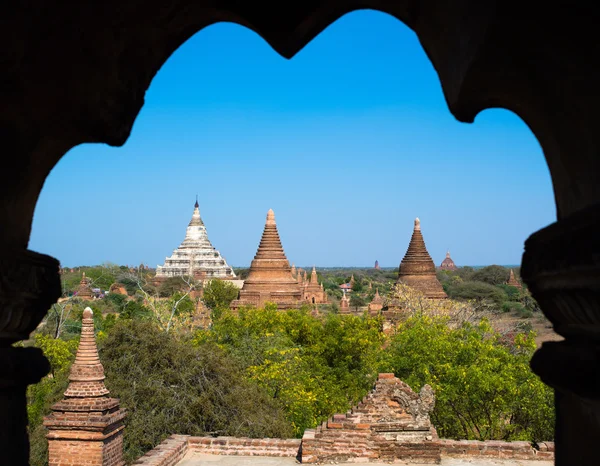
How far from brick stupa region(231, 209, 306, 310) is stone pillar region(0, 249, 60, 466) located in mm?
31836

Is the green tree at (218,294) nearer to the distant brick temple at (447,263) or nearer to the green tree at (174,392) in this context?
the green tree at (174,392)

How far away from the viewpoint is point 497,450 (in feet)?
38.8

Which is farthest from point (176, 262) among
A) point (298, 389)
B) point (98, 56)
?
point (98, 56)

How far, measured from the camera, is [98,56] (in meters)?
2.20

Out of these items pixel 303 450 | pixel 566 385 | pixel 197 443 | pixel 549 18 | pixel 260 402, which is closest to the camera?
pixel 549 18

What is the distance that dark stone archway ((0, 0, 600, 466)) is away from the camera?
189 centimetres

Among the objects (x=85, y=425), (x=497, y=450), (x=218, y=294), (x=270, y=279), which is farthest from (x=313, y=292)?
(x=85, y=425)

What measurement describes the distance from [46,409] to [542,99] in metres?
15.9

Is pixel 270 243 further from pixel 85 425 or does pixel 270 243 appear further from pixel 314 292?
pixel 85 425

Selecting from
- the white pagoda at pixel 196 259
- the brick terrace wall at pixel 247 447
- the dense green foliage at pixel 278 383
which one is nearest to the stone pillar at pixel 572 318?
the brick terrace wall at pixel 247 447

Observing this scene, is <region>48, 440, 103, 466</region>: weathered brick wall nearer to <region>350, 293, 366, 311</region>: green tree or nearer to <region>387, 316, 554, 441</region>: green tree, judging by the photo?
<region>387, 316, 554, 441</region>: green tree

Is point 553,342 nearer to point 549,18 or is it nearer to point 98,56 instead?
point 549,18

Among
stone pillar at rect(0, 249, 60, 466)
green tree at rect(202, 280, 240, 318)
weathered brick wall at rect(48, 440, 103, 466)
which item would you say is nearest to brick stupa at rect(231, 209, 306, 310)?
green tree at rect(202, 280, 240, 318)

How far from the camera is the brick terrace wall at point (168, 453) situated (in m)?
11.0
